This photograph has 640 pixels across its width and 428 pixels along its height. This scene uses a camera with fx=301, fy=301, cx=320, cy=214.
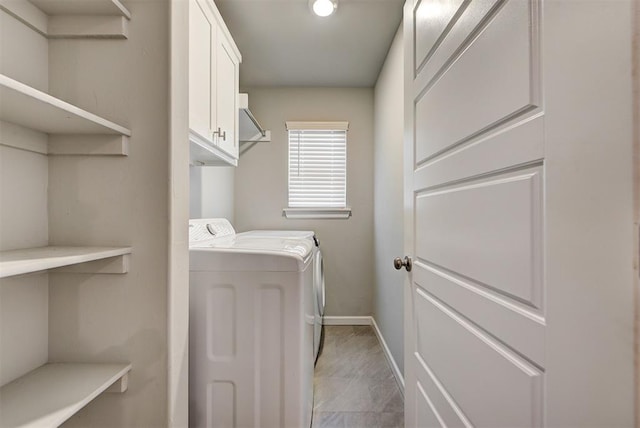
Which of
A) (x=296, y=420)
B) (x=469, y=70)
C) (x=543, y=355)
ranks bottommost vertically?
(x=296, y=420)

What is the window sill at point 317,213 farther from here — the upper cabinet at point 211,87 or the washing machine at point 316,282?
the upper cabinet at point 211,87

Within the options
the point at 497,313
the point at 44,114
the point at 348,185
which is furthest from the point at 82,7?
the point at 348,185

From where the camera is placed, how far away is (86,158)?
0.88m

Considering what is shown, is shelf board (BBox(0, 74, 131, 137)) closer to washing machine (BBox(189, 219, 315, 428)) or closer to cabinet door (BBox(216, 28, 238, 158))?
washing machine (BBox(189, 219, 315, 428))

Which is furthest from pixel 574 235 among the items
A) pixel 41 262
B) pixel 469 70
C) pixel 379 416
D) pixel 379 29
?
pixel 379 29

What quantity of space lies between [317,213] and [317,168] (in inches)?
18.3

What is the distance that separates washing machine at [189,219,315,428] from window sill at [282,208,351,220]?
73.2 inches

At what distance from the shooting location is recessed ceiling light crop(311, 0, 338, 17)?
5.96 feet

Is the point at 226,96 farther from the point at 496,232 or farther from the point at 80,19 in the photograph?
the point at 496,232

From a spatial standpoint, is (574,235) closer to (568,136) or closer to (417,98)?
(568,136)

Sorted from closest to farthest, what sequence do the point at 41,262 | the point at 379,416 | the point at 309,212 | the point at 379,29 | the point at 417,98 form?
the point at 41,262
the point at 417,98
the point at 379,416
the point at 379,29
the point at 309,212

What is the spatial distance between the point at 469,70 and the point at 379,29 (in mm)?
1668

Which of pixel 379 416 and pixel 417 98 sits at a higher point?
pixel 417 98

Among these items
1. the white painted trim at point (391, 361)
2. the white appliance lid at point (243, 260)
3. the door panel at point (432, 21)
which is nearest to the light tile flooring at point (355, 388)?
the white painted trim at point (391, 361)
